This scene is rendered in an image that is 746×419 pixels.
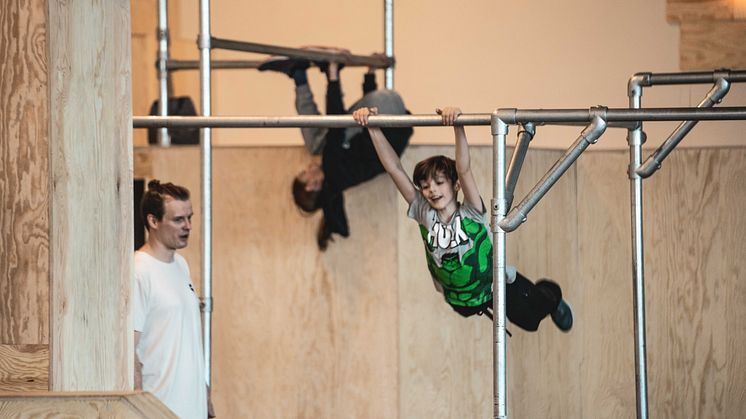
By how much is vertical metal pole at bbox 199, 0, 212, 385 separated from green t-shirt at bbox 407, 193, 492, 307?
2.46 ft

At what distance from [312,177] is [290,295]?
0.51 metres

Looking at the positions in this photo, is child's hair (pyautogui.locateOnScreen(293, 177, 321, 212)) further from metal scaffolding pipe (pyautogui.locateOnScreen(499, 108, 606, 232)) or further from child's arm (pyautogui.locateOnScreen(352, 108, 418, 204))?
metal scaffolding pipe (pyautogui.locateOnScreen(499, 108, 606, 232))

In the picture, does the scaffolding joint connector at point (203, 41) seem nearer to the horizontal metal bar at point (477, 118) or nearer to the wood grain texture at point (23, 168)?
the horizontal metal bar at point (477, 118)

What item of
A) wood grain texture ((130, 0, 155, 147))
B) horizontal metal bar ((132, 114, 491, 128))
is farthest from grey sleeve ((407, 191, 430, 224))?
wood grain texture ((130, 0, 155, 147))

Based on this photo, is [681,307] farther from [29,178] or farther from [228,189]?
[29,178]

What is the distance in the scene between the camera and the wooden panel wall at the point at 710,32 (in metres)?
5.70

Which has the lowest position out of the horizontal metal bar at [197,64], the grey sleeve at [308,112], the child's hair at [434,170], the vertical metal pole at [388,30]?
the child's hair at [434,170]

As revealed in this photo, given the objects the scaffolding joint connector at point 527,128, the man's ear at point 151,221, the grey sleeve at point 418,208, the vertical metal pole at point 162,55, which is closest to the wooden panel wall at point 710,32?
the grey sleeve at point 418,208

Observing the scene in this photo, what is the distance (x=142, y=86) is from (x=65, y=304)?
4.68 meters

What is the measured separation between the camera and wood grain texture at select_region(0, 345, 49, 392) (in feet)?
8.82

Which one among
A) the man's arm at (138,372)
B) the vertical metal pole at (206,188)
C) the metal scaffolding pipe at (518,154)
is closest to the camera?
the metal scaffolding pipe at (518,154)

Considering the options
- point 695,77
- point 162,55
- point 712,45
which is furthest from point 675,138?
point 162,55

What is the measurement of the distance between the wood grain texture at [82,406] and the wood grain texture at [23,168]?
17 centimetres

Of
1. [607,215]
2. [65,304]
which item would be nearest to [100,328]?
[65,304]
